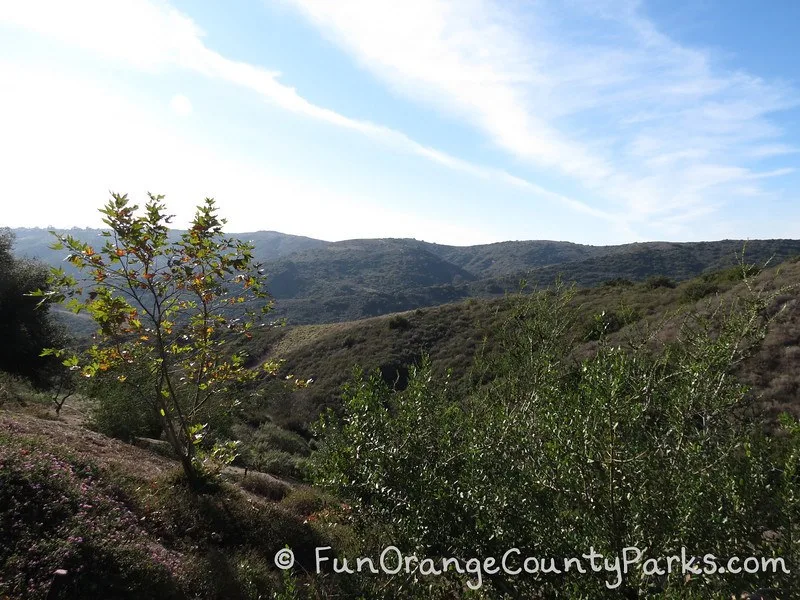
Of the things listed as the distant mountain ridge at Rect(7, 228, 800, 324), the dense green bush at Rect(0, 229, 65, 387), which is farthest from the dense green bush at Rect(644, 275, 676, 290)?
the dense green bush at Rect(0, 229, 65, 387)

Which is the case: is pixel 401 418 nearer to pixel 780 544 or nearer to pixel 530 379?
pixel 530 379

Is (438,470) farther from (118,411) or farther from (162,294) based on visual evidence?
(118,411)

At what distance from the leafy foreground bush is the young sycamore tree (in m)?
3.84

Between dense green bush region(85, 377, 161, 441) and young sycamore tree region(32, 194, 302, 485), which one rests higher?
young sycamore tree region(32, 194, 302, 485)

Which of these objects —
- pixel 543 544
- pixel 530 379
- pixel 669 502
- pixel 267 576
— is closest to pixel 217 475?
pixel 267 576

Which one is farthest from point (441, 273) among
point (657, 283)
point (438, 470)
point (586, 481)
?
point (586, 481)

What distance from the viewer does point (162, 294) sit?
7.46 metres

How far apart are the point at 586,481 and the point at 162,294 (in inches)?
268

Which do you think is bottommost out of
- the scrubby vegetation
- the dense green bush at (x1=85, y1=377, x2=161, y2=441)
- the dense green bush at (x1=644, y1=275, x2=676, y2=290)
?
the dense green bush at (x1=85, y1=377, x2=161, y2=441)

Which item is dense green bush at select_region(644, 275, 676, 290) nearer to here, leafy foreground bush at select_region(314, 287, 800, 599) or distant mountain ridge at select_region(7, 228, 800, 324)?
distant mountain ridge at select_region(7, 228, 800, 324)

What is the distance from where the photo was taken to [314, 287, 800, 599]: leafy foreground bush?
357cm

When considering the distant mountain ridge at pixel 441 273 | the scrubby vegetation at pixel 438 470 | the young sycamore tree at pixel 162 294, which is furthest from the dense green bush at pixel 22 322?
the distant mountain ridge at pixel 441 273

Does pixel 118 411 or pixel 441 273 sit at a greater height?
pixel 441 273

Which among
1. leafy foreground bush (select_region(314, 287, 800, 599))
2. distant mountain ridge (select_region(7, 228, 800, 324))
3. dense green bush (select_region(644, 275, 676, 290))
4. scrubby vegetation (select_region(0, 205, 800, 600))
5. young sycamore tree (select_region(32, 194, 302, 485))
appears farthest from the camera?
distant mountain ridge (select_region(7, 228, 800, 324))
